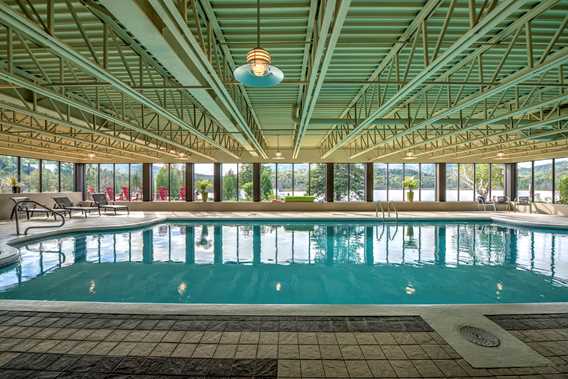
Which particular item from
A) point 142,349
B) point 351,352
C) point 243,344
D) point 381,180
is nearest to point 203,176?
point 381,180

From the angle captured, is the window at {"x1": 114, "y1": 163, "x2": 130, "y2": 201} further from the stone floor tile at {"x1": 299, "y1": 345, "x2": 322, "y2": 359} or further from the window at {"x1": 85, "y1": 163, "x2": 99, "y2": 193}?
the stone floor tile at {"x1": 299, "y1": 345, "x2": 322, "y2": 359}

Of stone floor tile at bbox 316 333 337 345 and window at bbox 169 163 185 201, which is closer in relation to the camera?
stone floor tile at bbox 316 333 337 345

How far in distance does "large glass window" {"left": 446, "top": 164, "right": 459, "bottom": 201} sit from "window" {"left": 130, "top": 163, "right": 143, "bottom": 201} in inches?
724

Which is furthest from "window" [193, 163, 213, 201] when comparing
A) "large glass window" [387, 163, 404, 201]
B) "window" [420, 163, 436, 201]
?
"window" [420, 163, 436, 201]

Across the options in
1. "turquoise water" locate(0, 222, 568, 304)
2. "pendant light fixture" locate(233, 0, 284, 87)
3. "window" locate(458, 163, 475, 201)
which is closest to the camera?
"pendant light fixture" locate(233, 0, 284, 87)

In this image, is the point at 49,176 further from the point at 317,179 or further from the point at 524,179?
the point at 524,179

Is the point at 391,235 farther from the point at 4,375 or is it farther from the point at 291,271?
the point at 4,375

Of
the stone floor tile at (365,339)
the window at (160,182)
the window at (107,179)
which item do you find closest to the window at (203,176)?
the window at (160,182)

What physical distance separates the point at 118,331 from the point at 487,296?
491cm

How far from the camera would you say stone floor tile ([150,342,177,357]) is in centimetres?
227

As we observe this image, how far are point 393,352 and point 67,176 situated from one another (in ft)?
67.7

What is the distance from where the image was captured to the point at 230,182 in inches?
694

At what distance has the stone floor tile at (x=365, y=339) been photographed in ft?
8.01

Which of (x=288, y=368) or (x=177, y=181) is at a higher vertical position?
(x=177, y=181)
